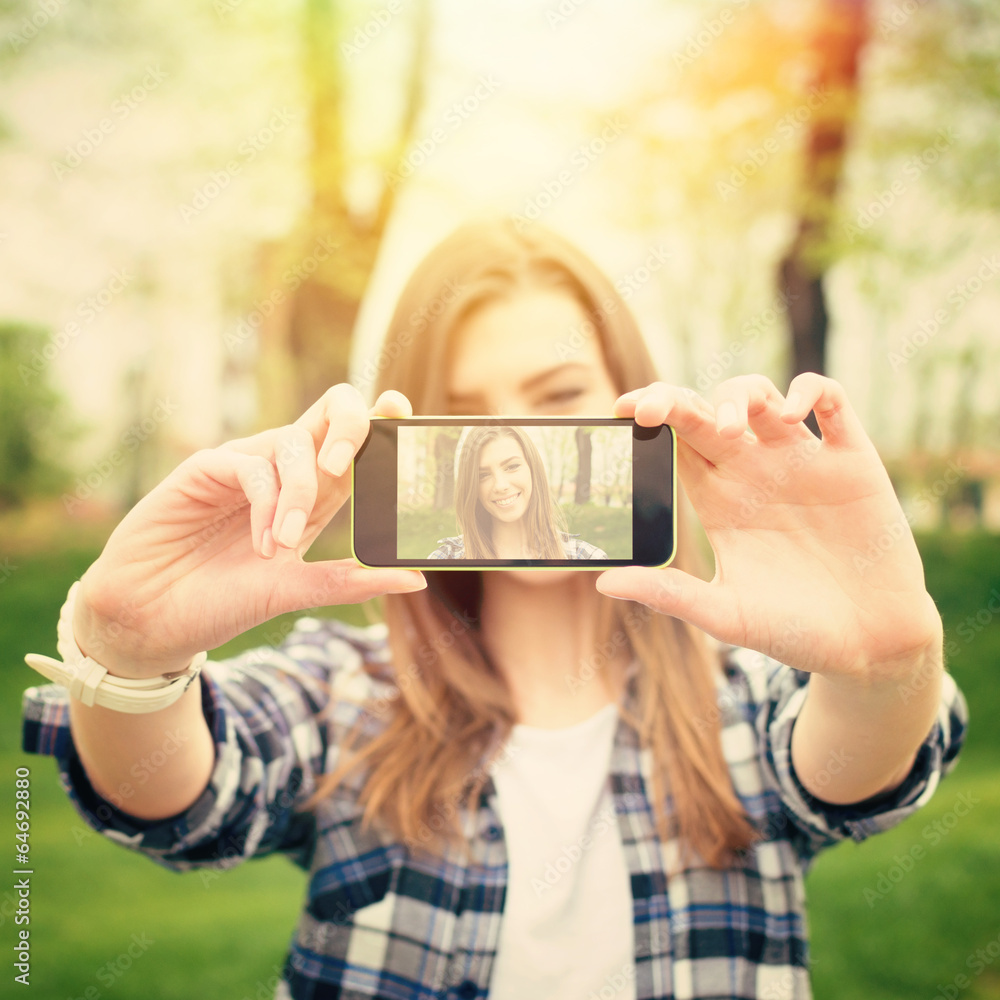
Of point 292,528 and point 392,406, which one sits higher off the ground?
point 392,406

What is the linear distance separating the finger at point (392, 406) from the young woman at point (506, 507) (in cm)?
9

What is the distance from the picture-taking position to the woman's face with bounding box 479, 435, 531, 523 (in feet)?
3.57

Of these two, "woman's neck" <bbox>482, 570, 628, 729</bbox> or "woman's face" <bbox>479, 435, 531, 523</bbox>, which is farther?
"woman's neck" <bbox>482, 570, 628, 729</bbox>

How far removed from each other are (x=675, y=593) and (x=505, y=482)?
0.91 feet

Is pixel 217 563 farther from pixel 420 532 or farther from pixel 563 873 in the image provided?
pixel 563 873

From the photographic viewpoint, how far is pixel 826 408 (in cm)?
97

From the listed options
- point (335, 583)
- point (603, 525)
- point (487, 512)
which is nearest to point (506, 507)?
point (487, 512)

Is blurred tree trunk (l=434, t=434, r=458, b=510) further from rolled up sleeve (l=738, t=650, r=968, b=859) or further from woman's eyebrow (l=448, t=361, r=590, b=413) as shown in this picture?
rolled up sleeve (l=738, t=650, r=968, b=859)

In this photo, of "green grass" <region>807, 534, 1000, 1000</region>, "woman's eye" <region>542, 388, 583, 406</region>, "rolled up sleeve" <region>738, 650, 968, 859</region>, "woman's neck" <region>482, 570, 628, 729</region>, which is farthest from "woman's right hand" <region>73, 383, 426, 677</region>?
"green grass" <region>807, 534, 1000, 1000</region>

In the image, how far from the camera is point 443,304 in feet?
5.09

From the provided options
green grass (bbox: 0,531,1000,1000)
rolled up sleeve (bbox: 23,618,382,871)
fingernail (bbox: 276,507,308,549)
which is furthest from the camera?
green grass (bbox: 0,531,1000,1000)

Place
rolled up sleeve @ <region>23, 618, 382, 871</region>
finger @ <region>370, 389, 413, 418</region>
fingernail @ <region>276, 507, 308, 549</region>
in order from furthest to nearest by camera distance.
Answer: rolled up sleeve @ <region>23, 618, 382, 871</region>, finger @ <region>370, 389, 413, 418</region>, fingernail @ <region>276, 507, 308, 549</region>

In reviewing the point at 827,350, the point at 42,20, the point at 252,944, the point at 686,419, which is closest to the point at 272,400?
the point at 42,20

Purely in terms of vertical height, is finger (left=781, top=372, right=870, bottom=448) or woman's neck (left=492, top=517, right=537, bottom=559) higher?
finger (left=781, top=372, right=870, bottom=448)
